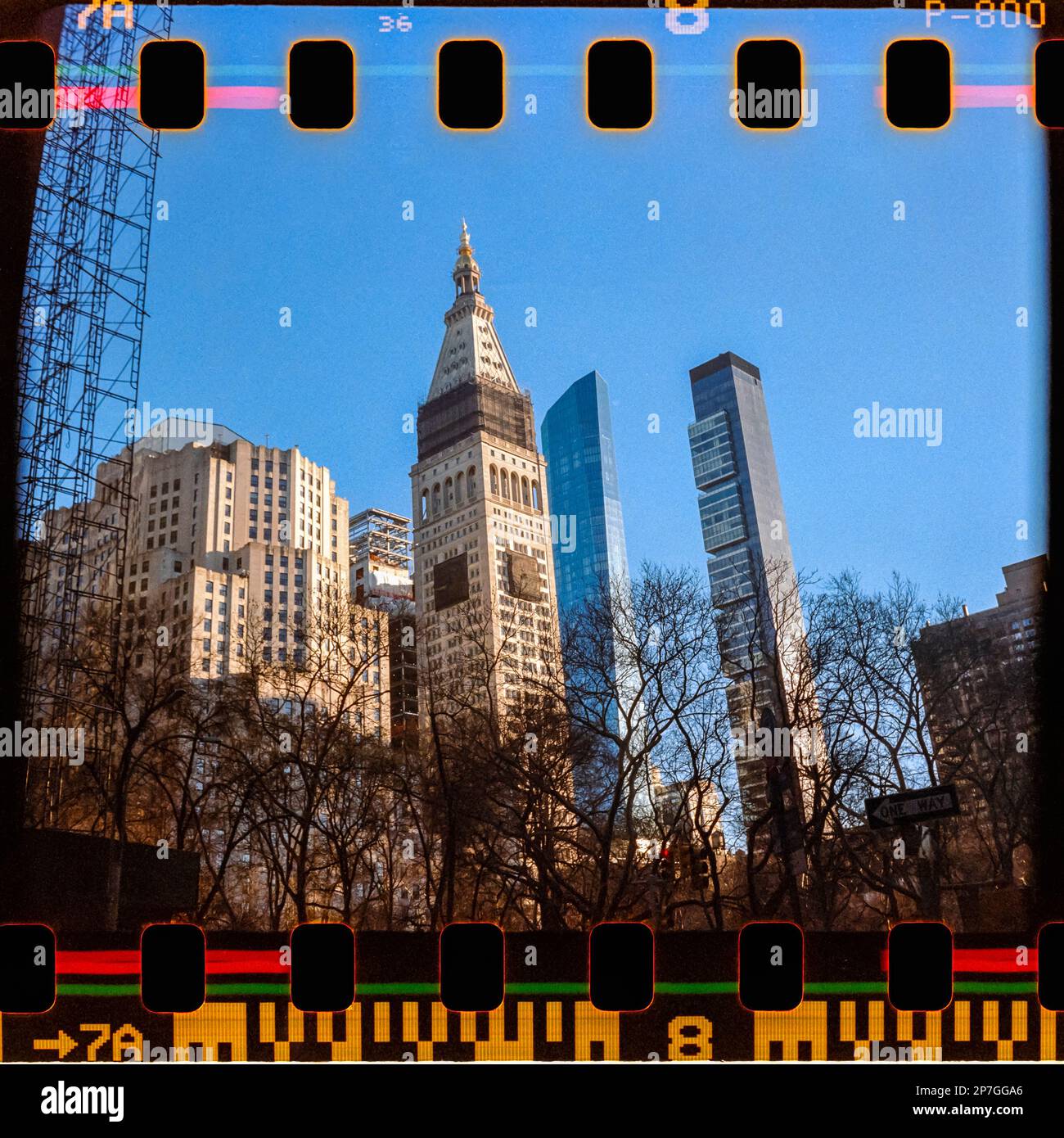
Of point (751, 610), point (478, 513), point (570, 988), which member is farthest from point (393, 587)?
point (751, 610)

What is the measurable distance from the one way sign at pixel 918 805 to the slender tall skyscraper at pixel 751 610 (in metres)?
0.81

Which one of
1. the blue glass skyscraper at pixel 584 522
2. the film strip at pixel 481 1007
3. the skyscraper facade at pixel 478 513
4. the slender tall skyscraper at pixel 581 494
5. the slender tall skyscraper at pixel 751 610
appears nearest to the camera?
the film strip at pixel 481 1007

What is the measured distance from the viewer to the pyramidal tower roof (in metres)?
5.92

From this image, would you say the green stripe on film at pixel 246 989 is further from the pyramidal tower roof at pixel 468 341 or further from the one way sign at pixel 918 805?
the one way sign at pixel 918 805

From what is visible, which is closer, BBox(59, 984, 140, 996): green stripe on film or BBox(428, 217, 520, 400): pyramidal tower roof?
BBox(59, 984, 140, 996): green stripe on film

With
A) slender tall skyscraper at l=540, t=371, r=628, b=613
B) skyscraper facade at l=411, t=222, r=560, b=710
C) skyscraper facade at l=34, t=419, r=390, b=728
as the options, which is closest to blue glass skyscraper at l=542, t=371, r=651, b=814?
slender tall skyscraper at l=540, t=371, r=628, b=613

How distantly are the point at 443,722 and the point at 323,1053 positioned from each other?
232 centimetres

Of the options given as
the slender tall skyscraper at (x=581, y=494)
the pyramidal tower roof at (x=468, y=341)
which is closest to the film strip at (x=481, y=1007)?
the slender tall skyscraper at (x=581, y=494)

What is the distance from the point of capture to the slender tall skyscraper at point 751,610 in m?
6.64

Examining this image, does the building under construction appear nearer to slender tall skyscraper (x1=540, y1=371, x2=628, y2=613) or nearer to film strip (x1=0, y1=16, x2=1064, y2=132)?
slender tall skyscraper (x1=540, y1=371, x2=628, y2=613)

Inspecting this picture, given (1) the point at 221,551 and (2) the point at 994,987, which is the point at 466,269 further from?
(2) the point at 994,987

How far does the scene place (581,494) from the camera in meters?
6.75

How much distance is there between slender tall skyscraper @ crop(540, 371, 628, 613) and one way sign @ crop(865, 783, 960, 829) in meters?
2.21
